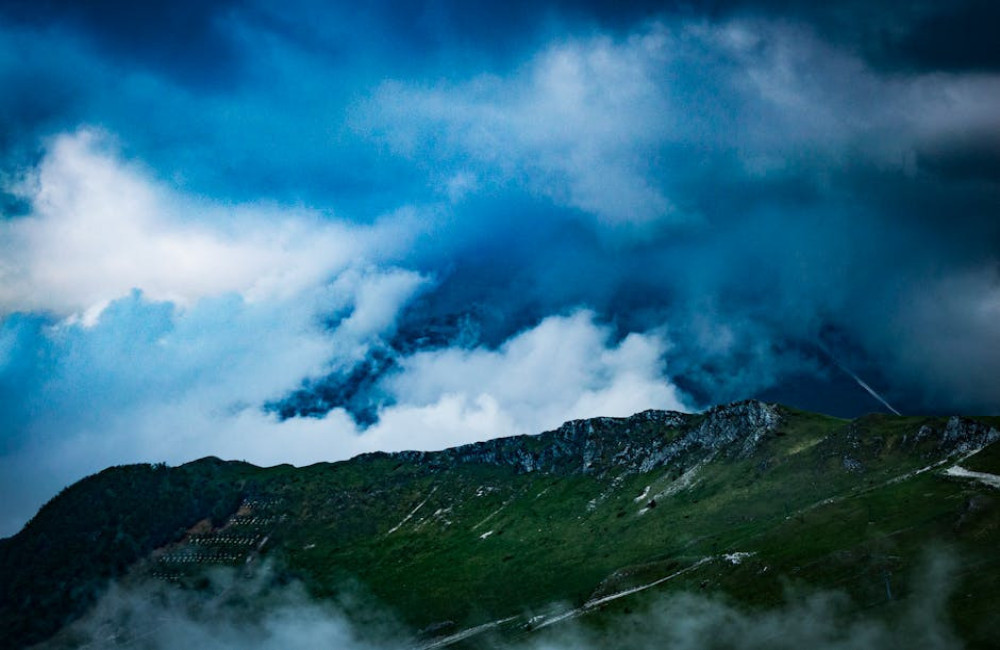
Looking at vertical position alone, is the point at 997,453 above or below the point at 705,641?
above

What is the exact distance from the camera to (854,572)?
160m

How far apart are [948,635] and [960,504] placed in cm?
6314

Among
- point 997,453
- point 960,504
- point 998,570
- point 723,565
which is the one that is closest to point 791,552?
point 723,565

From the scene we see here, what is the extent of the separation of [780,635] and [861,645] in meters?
19.4

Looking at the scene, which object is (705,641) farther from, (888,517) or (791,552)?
(888,517)

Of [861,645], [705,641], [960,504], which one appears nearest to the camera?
[861,645]

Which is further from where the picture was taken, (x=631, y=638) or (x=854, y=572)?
(x=631, y=638)

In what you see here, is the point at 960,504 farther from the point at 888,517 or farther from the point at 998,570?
the point at 998,570

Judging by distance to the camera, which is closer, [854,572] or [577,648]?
[854,572]

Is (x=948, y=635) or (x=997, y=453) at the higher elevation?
(x=997, y=453)

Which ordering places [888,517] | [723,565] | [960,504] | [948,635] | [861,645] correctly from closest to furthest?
[948,635]
[861,645]
[960,504]
[888,517]
[723,565]

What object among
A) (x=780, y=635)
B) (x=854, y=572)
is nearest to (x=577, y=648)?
(x=780, y=635)

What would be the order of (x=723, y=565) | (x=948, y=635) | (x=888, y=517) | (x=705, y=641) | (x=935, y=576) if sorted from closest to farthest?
(x=948, y=635)
(x=935, y=576)
(x=705, y=641)
(x=888, y=517)
(x=723, y=565)

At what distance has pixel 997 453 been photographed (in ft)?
655
